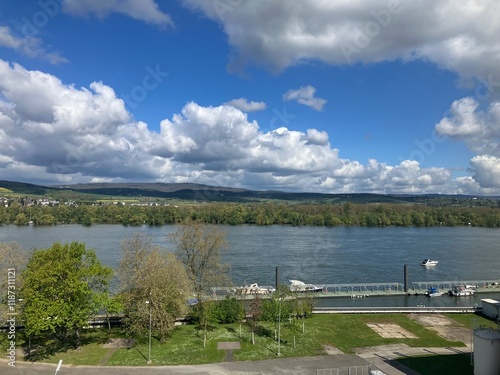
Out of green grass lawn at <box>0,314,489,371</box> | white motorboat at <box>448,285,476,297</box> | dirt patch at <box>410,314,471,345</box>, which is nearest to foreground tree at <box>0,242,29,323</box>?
green grass lawn at <box>0,314,489,371</box>

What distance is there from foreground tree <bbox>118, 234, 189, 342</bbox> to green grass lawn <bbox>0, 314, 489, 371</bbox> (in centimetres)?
130

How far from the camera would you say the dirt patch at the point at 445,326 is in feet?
95.7

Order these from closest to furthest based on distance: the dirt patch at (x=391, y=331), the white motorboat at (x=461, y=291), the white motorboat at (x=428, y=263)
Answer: the dirt patch at (x=391, y=331)
the white motorboat at (x=461, y=291)
the white motorboat at (x=428, y=263)

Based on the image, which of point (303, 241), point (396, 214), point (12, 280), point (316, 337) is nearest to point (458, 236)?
point (396, 214)

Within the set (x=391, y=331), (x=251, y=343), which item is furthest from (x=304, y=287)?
(x=251, y=343)

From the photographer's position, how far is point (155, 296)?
26375mm

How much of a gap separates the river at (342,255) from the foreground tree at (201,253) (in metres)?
20.8

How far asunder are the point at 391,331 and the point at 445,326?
194 inches

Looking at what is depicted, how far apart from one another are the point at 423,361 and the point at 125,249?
22.0m

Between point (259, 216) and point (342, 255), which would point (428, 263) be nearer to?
point (342, 255)

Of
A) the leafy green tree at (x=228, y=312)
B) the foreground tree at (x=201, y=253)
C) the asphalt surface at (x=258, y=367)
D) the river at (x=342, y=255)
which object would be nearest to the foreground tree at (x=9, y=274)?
the asphalt surface at (x=258, y=367)

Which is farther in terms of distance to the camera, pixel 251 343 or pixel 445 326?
pixel 445 326

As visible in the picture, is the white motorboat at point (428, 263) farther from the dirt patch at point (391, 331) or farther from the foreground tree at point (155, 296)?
the foreground tree at point (155, 296)

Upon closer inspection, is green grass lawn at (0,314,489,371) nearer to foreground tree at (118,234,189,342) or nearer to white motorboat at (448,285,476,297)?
foreground tree at (118,234,189,342)
